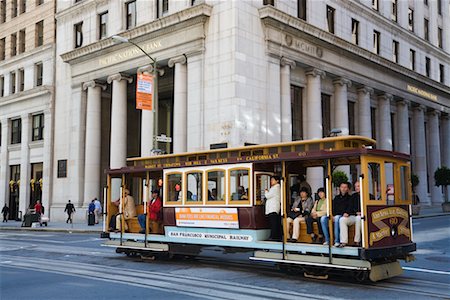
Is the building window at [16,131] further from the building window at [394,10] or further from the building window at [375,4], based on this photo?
the building window at [394,10]

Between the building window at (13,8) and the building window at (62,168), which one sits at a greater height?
the building window at (13,8)

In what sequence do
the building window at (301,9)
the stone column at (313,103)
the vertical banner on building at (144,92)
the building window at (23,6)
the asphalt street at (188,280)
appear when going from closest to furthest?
the asphalt street at (188,280)
the vertical banner on building at (144,92)
the stone column at (313,103)
the building window at (301,9)
the building window at (23,6)

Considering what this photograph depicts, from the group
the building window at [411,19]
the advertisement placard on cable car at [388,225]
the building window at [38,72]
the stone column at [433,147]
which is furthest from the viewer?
the stone column at [433,147]

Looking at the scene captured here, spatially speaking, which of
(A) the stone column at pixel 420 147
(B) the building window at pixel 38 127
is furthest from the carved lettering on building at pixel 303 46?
(B) the building window at pixel 38 127

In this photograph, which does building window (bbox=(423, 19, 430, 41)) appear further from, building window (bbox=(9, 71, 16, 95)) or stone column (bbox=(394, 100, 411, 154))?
building window (bbox=(9, 71, 16, 95))

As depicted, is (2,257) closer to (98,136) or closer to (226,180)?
(226,180)

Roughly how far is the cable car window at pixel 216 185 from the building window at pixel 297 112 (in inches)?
804

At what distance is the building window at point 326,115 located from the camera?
117ft

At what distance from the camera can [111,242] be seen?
15.6 meters

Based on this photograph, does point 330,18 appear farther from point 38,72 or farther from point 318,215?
point 318,215

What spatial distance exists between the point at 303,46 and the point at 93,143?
1663 cm

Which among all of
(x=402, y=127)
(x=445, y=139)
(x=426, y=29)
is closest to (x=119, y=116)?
(x=402, y=127)

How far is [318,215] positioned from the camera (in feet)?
36.6

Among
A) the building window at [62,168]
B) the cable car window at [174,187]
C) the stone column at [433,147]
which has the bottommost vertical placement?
the cable car window at [174,187]
